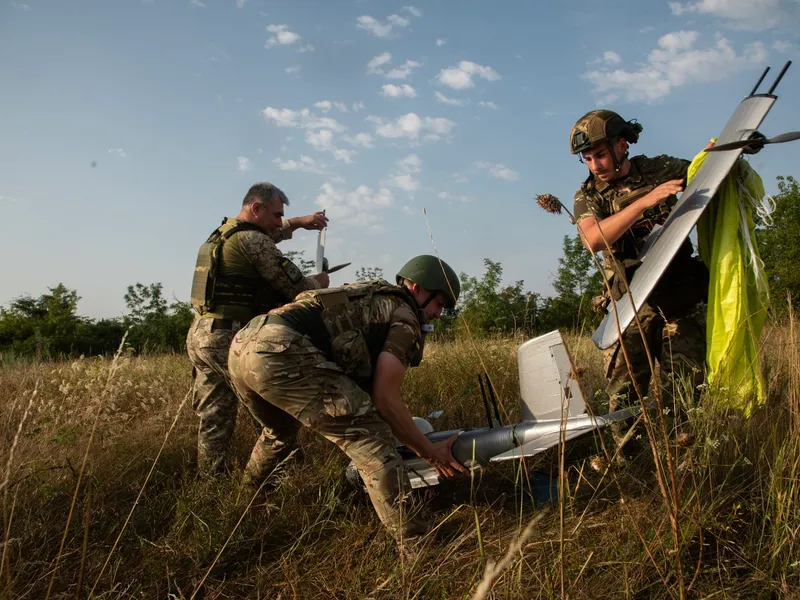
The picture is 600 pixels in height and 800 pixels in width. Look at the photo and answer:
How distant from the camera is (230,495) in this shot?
3449mm

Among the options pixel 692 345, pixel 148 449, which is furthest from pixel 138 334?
pixel 692 345

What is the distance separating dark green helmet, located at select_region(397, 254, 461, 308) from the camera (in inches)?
140

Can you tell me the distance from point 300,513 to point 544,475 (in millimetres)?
1716

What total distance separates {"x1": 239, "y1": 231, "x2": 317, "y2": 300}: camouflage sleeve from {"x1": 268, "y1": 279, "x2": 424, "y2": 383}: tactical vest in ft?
3.09

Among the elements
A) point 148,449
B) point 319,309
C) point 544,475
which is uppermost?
point 319,309

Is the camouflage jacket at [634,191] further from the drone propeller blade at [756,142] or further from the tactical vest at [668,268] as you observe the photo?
the drone propeller blade at [756,142]

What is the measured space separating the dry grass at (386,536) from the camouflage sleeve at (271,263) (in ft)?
4.27

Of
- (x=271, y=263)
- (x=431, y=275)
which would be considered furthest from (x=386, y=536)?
(x=271, y=263)

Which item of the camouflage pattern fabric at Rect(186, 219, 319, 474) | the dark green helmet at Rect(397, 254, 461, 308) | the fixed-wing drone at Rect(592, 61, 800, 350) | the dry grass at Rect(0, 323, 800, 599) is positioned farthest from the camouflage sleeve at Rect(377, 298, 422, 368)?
the camouflage pattern fabric at Rect(186, 219, 319, 474)

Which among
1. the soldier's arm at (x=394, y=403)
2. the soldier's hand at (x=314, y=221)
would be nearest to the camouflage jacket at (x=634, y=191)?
the soldier's arm at (x=394, y=403)

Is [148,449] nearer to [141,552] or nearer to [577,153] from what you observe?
[141,552]

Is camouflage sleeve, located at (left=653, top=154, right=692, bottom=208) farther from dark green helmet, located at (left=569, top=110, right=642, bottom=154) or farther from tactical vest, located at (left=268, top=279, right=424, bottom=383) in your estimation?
tactical vest, located at (left=268, top=279, right=424, bottom=383)

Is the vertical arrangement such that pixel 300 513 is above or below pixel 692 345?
below

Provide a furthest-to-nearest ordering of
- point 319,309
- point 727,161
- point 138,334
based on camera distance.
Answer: point 138,334 → point 319,309 → point 727,161
